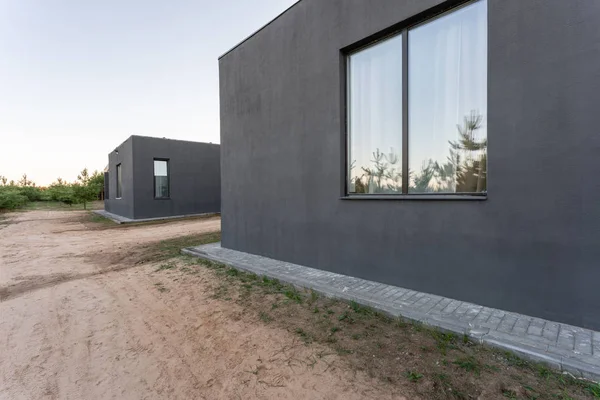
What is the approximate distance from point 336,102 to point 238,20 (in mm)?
7588

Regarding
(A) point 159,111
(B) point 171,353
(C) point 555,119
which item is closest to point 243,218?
(B) point 171,353

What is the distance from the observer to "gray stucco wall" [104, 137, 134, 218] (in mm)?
13420

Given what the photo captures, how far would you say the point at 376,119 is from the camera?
380 cm

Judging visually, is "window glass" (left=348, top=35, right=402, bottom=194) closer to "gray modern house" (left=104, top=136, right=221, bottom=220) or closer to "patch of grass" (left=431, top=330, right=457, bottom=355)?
"patch of grass" (left=431, top=330, right=457, bottom=355)

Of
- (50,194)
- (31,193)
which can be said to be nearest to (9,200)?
(50,194)

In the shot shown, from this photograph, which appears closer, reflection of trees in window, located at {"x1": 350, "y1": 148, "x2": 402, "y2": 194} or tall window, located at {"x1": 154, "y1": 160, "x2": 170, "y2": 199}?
reflection of trees in window, located at {"x1": 350, "y1": 148, "x2": 402, "y2": 194}

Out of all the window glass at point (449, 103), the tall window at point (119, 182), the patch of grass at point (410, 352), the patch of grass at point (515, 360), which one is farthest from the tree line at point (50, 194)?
the patch of grass at point (515, 360)

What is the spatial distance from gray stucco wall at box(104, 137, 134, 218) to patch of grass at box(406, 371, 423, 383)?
573 inches

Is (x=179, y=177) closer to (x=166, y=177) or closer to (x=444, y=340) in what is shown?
(x=166, y=177)

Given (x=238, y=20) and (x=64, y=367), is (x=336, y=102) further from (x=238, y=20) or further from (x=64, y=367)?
(x=238, y=20)

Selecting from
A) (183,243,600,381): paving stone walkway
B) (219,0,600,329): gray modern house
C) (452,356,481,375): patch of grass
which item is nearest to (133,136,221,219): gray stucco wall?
(219,0,600,329): gray modern house

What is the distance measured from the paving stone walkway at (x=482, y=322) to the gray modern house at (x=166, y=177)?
1207cm

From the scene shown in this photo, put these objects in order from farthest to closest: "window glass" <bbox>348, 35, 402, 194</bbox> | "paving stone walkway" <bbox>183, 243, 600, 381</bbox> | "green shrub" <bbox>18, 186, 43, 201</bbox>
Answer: "green shrub" <bbox>18, 186, 43, 201</bbox> < "window glass" <bbox>348, 35, 402, 194</bbox> < "paving stone walkway" <bbox>183, 243, 600, 381</bbox>

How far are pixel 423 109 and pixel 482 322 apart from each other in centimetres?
241
